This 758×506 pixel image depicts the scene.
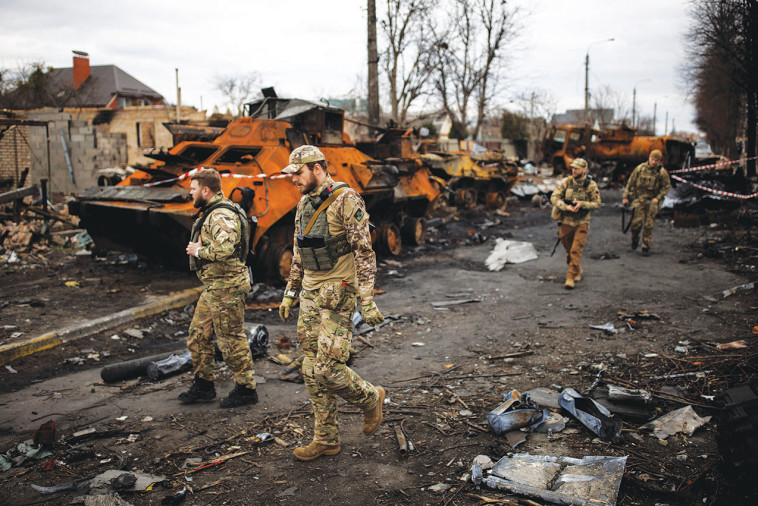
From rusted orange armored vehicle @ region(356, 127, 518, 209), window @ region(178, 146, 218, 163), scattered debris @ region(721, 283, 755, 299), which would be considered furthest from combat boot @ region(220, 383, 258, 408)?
rusted orange armored vehicle @ region(356, 127, 518, 209)

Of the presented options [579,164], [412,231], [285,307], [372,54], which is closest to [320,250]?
[285,307]

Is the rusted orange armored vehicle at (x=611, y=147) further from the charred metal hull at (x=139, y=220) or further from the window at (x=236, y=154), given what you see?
the charred metal hull at (x=139, y=220)

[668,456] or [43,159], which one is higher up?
[43,159]

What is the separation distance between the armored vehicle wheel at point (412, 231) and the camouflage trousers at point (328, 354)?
846cm

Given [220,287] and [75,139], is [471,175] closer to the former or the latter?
[75,139]

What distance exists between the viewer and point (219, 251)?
3.92 meters

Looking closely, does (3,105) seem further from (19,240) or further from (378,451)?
(378,451)

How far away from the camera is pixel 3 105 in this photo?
23109 millimetres

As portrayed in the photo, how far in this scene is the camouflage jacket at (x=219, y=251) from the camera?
3930 millimetres

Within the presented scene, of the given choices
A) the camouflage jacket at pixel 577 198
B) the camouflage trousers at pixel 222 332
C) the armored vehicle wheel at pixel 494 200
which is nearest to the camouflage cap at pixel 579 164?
the camouflage jacket at pixel 577 198

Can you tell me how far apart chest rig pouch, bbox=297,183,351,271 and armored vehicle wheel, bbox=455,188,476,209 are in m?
14.5

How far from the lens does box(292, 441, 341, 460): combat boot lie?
3.42m

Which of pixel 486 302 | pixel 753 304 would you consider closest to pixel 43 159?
pixel 486 302

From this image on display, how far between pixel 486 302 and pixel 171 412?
451 cm
